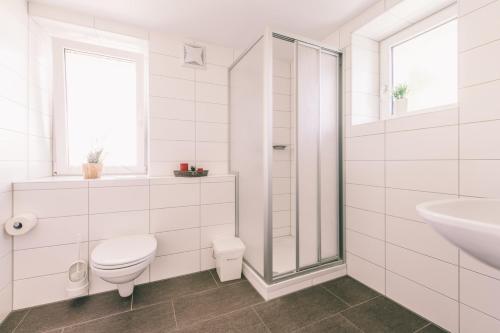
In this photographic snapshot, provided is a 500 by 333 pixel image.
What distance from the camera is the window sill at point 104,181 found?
1559 millimetres

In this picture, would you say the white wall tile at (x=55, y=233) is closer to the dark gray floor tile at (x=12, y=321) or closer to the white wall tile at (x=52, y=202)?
the white wall tile at (x=52, y=202)

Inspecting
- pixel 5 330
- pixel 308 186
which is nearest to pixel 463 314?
pixel 308 186

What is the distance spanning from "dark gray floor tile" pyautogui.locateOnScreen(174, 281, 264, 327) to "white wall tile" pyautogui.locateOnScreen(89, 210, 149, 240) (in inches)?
26.0

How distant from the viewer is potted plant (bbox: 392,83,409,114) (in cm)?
171

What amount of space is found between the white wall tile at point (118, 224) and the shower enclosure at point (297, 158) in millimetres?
859

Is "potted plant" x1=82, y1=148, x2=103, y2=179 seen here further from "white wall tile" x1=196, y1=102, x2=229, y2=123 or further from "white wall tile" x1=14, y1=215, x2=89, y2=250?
"white wall tile" x1=196, y1=102, x2=229, y2=123

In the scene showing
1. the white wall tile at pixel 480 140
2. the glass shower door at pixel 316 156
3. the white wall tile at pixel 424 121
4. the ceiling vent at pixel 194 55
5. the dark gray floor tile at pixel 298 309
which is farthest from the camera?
the ceiling vent at pixel 194 55

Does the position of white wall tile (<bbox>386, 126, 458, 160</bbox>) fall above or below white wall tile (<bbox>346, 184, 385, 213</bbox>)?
above

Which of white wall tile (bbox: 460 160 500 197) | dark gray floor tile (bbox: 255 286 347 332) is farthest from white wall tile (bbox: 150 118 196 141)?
white wall tile (bbox: 460 160 500 197)

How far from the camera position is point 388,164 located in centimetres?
163

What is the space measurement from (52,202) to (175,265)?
41.6 inches

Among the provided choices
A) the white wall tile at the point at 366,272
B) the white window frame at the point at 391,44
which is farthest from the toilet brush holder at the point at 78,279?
the white window frame at the point at 391,44

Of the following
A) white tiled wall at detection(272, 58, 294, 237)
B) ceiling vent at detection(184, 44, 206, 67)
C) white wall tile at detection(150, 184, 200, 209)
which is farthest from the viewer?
white tiled wall at detection(272, 58, 294, 237)

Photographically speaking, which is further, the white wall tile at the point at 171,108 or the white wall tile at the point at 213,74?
the white wall tile at the point at 213,74
